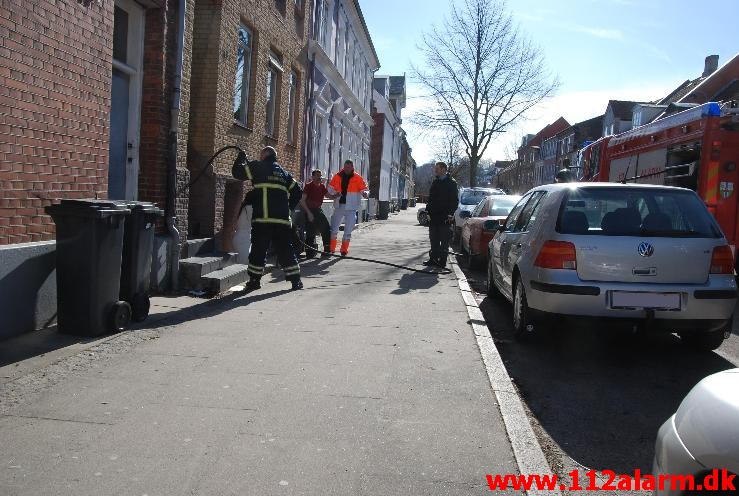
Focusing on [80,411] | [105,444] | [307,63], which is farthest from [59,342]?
[307,63]

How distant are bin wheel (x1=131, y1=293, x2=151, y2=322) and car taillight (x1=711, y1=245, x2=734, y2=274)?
5.13m

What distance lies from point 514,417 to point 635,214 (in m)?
2.58

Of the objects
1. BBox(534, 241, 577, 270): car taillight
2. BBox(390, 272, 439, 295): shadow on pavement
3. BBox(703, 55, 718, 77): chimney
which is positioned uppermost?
BBox(703, 55, 718, 77): chimney

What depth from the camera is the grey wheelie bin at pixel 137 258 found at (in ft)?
20.1

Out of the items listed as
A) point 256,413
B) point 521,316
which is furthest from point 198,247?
point 256,413

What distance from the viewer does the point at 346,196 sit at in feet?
43.8

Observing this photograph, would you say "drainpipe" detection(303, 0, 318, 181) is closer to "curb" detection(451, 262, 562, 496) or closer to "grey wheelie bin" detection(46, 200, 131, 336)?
"curb" detection(451, 262, 562, 496)

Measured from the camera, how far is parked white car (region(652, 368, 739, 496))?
1988 millimetres

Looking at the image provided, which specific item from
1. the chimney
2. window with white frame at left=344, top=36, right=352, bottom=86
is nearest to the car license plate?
window with white frame at left=344, top=36, right=352, bottom=86

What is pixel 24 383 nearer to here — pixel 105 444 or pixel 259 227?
pixel 105 444

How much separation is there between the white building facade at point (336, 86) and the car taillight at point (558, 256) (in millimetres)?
11757

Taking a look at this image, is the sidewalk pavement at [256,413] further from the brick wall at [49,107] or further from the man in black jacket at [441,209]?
the man in black jacket at [441,209]

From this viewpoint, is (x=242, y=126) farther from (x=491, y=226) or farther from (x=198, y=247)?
(x=491, y=226)

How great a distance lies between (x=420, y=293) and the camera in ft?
29.7
